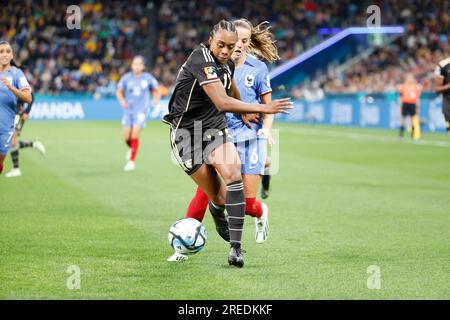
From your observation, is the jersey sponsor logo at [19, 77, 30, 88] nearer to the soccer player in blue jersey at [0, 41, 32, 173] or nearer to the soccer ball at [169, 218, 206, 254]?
the soccer player in blue jersey at [0, 41, 32, 173]

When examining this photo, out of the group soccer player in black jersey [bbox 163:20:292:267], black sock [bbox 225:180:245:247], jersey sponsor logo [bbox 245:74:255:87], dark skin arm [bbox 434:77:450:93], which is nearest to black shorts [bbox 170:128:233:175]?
soccer player in black jersey [bbox 163:20:292:267]

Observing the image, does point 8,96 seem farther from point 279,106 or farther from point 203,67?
point 279,106

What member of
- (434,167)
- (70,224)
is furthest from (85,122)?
(70,224)

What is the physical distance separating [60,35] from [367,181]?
34.9 meters

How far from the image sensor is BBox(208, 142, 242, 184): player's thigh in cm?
848

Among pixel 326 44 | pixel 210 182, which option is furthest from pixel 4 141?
pixel 326 44

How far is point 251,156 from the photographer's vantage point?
9977mm

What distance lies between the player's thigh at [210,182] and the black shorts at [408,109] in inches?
948

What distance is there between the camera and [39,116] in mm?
45375

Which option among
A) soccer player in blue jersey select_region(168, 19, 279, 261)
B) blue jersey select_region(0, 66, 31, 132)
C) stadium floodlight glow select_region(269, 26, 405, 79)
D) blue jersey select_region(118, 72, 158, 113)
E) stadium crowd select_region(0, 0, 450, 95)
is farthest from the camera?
stadium floodlight glow select_region(269, 26, 405, 79)

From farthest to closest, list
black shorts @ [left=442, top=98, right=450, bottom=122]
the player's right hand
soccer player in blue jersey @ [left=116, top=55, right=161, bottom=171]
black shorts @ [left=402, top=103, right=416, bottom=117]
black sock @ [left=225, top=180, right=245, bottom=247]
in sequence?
black shorts @ [left=402, top=103, right=416, bottom=117], soccer player in blue jersey @ [left=116, top=55, right=161, bottom=171], black shorts @ [left=442, top=98, right=450, bottom=122], black sock @ [left=225, top=180, right=245, bottom=247], the player's right hand

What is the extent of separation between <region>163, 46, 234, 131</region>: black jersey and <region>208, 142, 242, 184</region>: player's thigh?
9.4 inches

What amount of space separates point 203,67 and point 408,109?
25.0m

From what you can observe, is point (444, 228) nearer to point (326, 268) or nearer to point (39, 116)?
point (326, 268)
